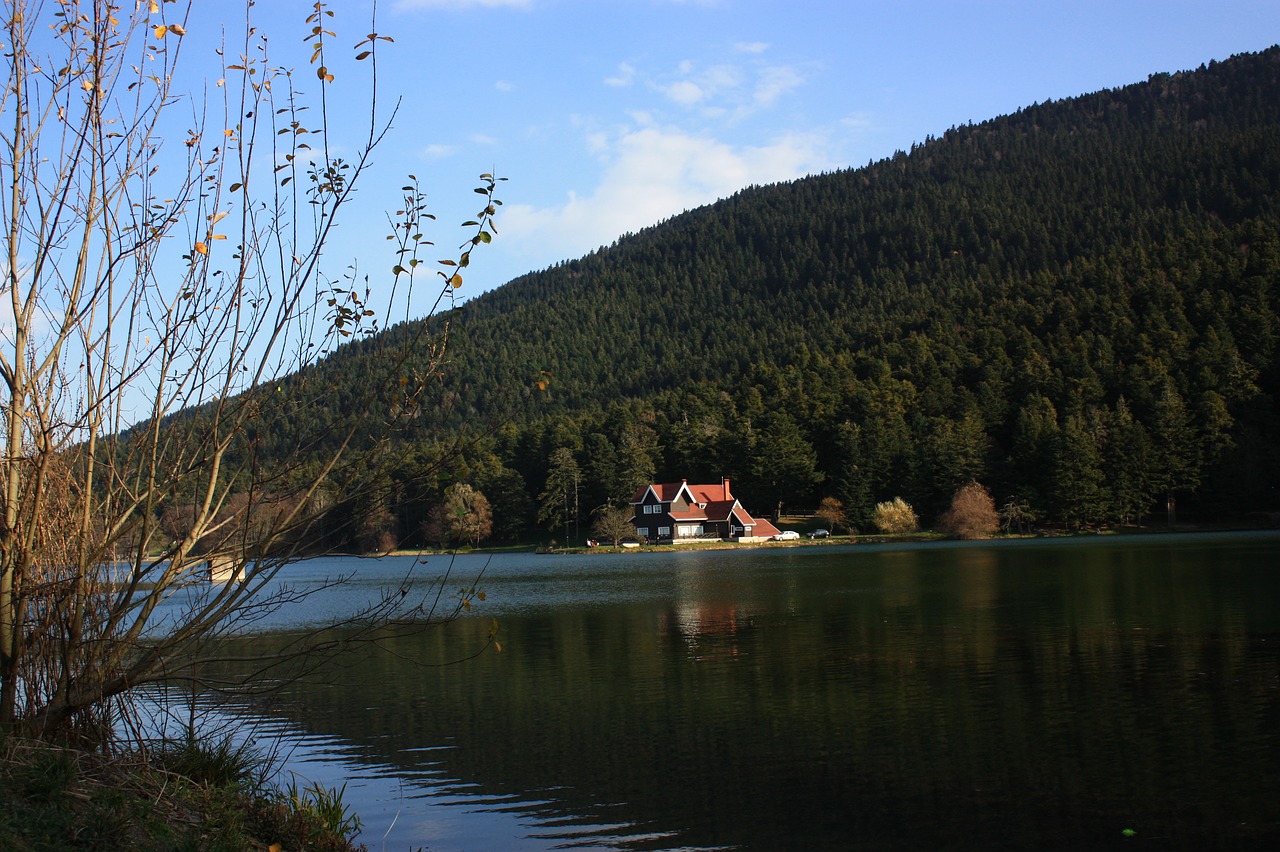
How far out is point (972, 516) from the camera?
3191 inches

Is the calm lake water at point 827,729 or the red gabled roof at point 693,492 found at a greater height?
the red gabled roof at point 693,492

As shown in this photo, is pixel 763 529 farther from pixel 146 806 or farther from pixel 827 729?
pixel 146 806

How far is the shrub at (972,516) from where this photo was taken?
8119 cm

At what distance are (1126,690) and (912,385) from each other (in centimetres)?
9193

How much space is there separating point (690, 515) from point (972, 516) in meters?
27.4

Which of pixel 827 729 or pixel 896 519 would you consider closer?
pixel 827 729

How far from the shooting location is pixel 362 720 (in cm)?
1638

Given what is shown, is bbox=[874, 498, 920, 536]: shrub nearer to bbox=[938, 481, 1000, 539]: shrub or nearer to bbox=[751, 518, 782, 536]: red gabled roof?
bbox=[938, 481, 1000, 539]: shrub

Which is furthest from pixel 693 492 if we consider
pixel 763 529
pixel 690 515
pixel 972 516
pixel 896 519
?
pixel 972 516

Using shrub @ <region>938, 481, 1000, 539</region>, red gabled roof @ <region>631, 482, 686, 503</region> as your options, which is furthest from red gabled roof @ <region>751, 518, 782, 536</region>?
shrub @ <region>938, 481, 1000, 539</region>

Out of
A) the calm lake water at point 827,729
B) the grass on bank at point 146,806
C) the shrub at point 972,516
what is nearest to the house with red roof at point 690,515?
the shrub at point 972,516

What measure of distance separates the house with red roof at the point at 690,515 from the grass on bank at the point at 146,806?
289ft

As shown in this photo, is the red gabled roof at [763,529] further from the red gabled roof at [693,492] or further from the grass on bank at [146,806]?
the grass on bank at [146,806]

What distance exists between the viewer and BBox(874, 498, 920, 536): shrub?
86938mm
